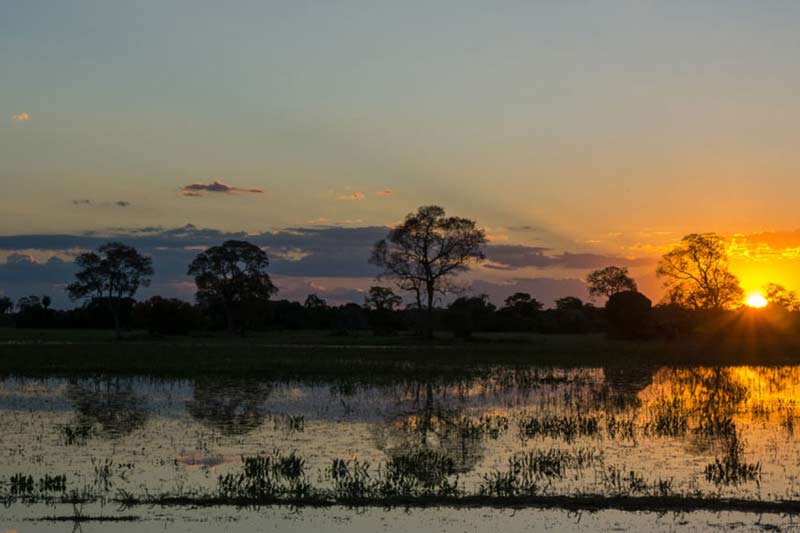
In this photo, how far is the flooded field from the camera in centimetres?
1462

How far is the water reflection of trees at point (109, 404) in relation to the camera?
23.8 metres

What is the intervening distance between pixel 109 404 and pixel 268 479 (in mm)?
14834

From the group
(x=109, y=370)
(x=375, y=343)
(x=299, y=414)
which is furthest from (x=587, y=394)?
(x=375, y=343)

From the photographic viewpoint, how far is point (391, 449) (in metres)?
20.2

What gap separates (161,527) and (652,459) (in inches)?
436

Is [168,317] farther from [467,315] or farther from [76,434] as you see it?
[76,434]

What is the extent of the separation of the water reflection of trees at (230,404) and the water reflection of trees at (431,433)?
3.97 meters

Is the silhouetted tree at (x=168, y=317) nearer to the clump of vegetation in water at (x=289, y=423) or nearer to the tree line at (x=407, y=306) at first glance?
the tree line at (x=407, y=306)

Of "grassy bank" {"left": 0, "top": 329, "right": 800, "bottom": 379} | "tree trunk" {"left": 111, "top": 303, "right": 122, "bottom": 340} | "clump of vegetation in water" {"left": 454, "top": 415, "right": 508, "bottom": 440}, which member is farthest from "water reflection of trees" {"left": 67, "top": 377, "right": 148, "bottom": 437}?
"tree trunk" {"left": 111, "top": 303, "right": 122, "bottom": 340}

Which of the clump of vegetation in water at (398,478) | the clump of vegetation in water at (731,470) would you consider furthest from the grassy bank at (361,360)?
the clump of vegetation in water at (731,470)

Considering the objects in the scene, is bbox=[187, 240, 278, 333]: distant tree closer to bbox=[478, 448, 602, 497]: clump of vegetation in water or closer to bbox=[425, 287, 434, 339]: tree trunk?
bbox=[425, 287, 434, 339]: tree trunk

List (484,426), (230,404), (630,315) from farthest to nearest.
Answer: (630,315) < (230,404) < (484,426)

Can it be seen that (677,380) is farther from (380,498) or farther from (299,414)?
(380,498)

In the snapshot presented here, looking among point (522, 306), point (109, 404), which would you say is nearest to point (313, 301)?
point (522, 306)
